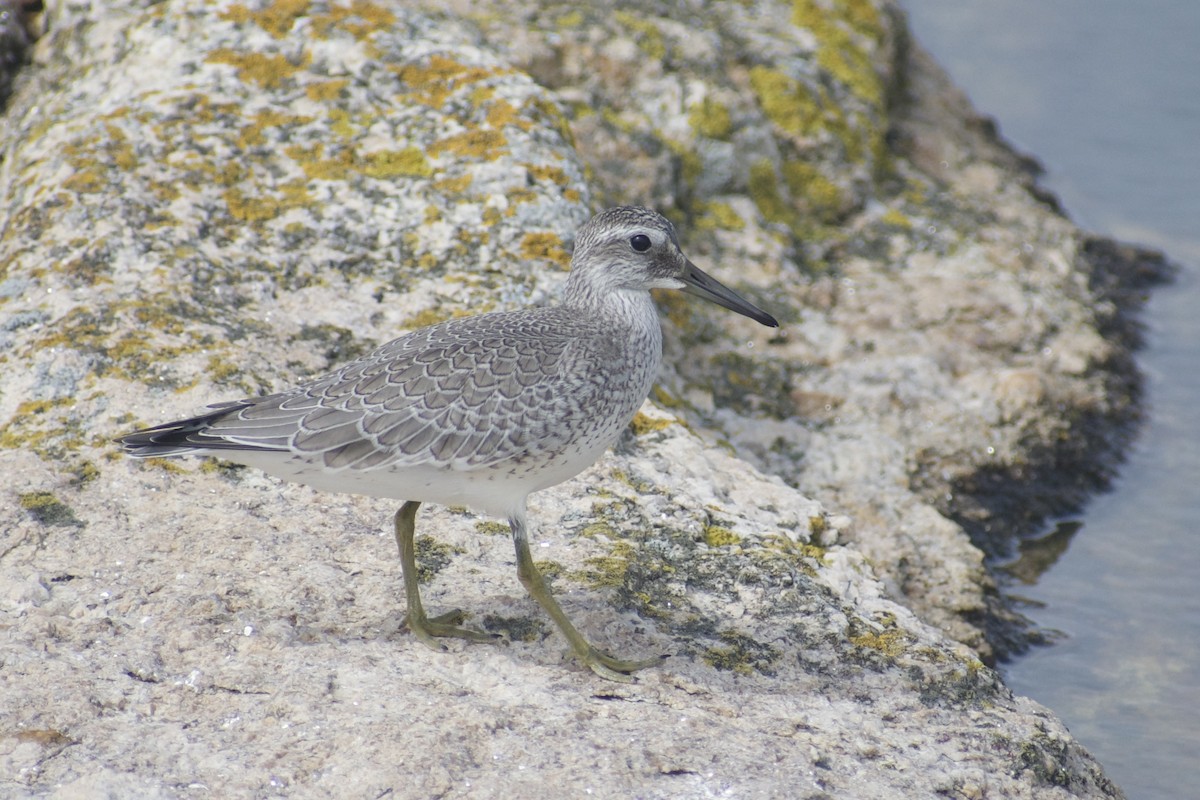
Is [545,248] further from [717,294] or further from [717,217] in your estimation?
[717,217]

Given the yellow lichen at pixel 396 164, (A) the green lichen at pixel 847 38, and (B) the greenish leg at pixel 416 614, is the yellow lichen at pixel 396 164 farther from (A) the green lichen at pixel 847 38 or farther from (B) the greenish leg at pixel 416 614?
(A) the green lichen at pixel 847 38

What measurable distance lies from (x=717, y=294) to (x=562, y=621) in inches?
65.7

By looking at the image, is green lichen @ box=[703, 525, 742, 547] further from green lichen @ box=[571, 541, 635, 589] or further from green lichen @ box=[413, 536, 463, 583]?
green lichen @ box=[413, 536, 463, 583]

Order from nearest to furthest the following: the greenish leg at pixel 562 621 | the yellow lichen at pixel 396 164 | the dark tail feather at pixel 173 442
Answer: the dark tail feather at pixel 173 442
the greenish leg at pixel 562 621
the yellow lichen at pixel 396 164

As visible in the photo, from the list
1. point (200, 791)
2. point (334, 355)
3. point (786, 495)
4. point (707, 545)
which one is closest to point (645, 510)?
point (707, 545)

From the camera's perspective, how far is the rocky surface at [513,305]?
4105 mm

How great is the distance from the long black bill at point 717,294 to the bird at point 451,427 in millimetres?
643

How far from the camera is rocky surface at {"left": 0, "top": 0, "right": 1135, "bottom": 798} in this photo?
4.11 meters

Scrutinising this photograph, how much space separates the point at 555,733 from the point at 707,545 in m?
1.25

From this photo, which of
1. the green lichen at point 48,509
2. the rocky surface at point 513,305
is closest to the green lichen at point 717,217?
the rocky surface at point 513,305

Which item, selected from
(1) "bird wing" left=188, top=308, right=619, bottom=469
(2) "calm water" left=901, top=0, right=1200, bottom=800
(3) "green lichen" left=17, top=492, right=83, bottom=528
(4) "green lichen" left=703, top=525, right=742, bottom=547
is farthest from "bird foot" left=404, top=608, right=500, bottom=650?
(2) "calm water" left=901, top=0, right=1200, bottom=800

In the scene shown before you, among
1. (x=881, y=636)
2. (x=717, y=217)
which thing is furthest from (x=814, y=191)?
(x=881, y=636)

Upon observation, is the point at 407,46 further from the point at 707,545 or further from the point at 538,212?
the point at 707,545

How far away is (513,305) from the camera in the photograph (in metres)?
5.99
